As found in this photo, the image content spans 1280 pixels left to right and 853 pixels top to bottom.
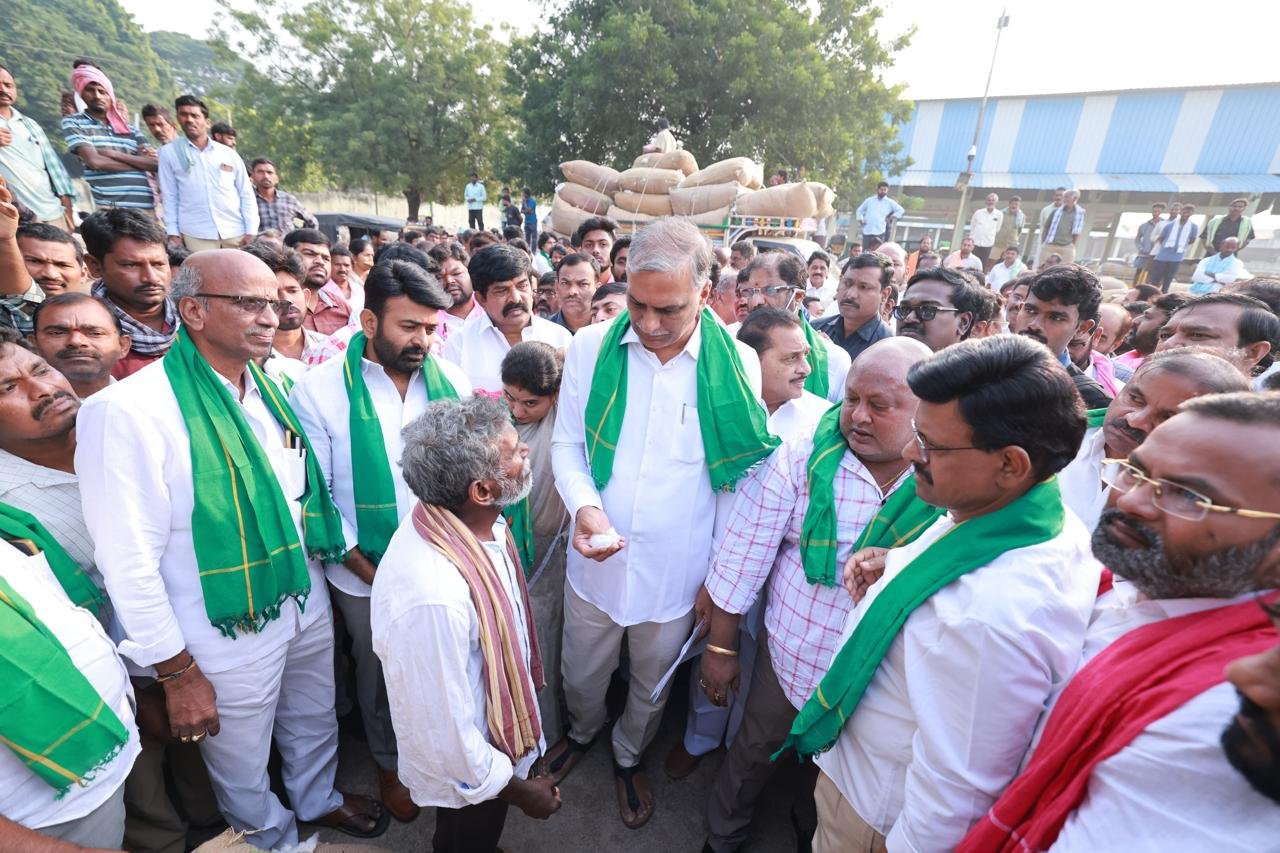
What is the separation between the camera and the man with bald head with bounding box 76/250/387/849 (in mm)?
1775

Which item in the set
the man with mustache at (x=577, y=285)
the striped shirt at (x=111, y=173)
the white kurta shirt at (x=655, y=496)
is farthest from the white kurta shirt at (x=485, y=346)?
the striped shirt at (x=111, y=173)

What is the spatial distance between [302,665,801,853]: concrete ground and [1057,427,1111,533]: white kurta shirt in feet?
→ 5.92

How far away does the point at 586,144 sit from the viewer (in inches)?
744

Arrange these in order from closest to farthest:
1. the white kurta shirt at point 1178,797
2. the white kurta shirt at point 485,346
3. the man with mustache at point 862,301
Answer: the white kurta shirt at point 1178,797
the white kurta shirt at point 485,346
the man with mustache at point 862,301

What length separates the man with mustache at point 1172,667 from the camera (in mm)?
906

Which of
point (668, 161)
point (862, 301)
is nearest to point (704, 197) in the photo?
point (668, 161)

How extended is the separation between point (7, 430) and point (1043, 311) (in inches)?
182

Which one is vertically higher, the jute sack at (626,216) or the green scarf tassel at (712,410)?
the jute sack at (626,216)

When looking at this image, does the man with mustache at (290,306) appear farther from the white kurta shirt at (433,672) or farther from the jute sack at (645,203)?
the jute sack at (645,203)

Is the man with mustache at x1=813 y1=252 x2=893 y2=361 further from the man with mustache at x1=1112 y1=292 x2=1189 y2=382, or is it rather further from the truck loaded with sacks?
the truck loaded with sacks

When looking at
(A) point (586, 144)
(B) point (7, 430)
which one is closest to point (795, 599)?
(B) point (7, 430)

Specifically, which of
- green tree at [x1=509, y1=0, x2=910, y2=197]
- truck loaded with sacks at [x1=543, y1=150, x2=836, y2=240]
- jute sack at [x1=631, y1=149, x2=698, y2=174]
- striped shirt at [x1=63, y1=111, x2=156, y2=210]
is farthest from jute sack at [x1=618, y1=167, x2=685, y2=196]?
striped shirt at [x1=63, y1=111, x2=156, y2=210]

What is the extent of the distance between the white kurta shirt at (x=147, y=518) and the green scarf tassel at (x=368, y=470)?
47cm

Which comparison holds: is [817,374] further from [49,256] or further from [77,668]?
[49,256]
